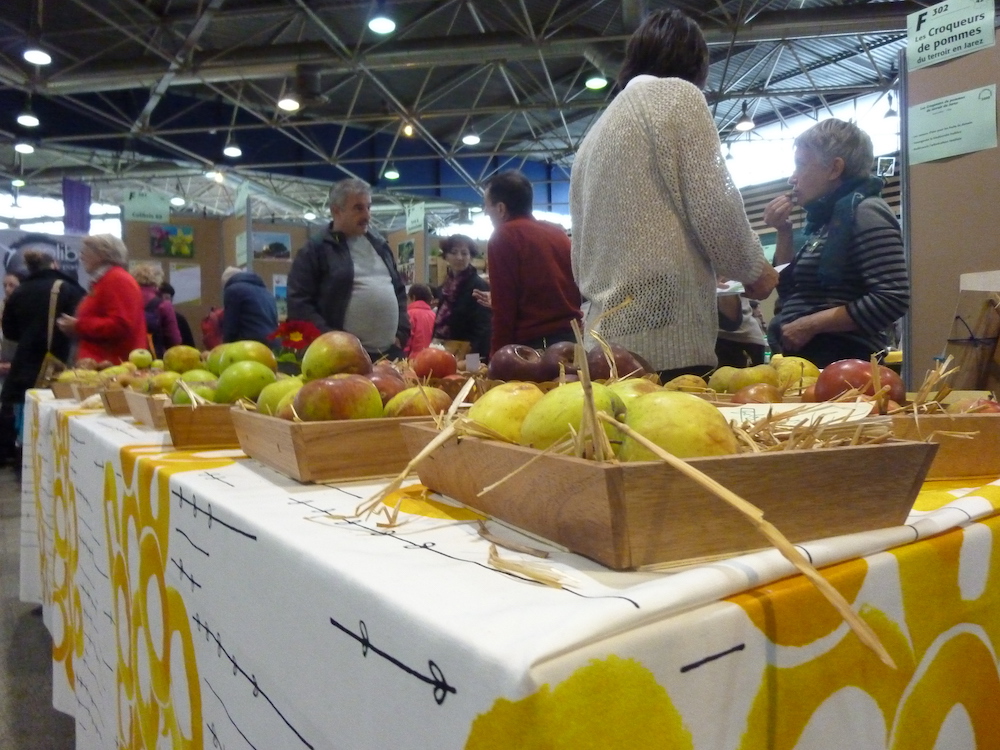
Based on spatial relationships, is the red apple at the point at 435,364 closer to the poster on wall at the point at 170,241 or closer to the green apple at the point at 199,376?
the green apple at the point at 199,376

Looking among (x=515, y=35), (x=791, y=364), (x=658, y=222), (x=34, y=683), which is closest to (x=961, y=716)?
(x=791, y=364)

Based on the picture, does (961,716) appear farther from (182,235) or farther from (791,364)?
(182,235)

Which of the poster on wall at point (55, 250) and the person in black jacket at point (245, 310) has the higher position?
the poster on wall at point (55, 250)

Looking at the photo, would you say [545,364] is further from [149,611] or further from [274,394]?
[149,611]

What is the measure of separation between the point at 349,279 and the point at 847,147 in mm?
1727

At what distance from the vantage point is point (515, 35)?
24.3 feet

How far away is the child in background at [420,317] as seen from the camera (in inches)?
188

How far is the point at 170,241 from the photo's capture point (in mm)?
6629

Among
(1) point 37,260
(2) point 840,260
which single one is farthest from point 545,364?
(1) point 37,260

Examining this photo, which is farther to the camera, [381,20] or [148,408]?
[381,20]

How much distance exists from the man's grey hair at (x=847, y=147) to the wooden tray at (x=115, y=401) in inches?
72.3

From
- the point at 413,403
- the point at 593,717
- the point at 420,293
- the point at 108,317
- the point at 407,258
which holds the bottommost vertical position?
the point at 593,717

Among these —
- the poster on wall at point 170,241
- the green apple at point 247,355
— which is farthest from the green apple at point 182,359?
the poster on wall at point 170,241

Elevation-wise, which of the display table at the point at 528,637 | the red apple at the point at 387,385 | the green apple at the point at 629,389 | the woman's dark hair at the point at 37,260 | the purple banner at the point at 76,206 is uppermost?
the purple banner at the point at 76,206
